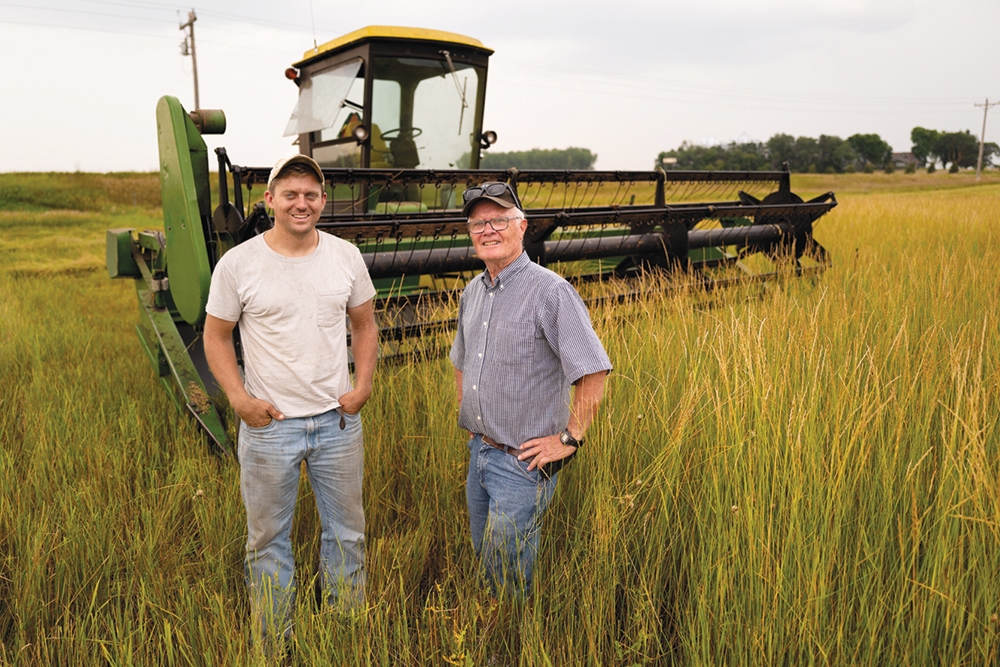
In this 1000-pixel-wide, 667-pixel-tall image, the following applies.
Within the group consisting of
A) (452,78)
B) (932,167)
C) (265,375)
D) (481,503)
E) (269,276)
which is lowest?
(481,503)

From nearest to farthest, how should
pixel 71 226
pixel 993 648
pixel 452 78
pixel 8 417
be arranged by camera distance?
pixel 993 648 → pixel 8 417 → pixel 452 78 → pixel 71 226

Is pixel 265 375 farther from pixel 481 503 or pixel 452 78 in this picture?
pixel 452 78

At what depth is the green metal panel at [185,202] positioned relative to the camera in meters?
3.19

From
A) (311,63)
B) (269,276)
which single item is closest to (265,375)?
(269,276)

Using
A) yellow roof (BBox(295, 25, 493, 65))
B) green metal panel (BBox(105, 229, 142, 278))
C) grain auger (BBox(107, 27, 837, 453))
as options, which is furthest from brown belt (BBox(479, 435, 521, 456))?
yellow roof (BBox(295, 25, 493, 65))

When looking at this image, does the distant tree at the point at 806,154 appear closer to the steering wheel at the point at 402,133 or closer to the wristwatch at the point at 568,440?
the steering wheel at the point at 402,133

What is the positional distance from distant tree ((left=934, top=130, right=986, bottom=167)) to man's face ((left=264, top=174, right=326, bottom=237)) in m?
A: 103

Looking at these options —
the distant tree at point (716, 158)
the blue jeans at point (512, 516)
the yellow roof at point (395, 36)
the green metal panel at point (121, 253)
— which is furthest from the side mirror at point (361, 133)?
the distant tree at point (716, 158)

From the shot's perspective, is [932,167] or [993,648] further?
[932,167]

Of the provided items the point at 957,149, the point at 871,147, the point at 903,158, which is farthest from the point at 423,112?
the point at 903,158

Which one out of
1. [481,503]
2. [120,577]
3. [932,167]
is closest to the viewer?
[481,503]

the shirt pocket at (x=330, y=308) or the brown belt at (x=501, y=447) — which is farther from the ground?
the shirt pocket at (x=330, y=308)

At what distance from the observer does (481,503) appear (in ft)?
7.61

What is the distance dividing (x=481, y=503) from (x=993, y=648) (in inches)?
60.4
